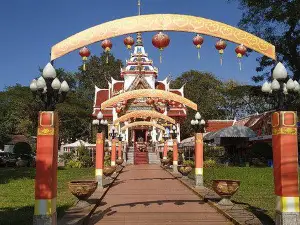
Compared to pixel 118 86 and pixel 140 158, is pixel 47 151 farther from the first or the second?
pixel 118 86

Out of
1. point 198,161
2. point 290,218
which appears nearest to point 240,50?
point 290,218

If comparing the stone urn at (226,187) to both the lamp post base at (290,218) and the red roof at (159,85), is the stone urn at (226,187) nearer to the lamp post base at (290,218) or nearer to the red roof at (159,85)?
the lamp post base at (290,218)

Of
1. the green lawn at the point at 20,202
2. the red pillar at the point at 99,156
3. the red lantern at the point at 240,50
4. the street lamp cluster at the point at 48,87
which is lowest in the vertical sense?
the green lawn at the point at 20,202

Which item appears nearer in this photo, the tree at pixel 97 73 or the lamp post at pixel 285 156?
the lamp post at pixel 285 156

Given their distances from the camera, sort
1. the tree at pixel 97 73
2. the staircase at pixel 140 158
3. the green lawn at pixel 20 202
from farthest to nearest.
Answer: the tree at pixel 97 73, the staircase at pixel 140 158, the green lawn at pixel 20 202

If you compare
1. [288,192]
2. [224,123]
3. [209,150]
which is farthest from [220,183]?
[224,123]

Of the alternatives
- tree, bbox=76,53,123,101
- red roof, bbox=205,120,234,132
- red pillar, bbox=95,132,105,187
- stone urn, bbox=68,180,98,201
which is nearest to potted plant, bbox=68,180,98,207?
stone urn, bbox=68,180,98,201

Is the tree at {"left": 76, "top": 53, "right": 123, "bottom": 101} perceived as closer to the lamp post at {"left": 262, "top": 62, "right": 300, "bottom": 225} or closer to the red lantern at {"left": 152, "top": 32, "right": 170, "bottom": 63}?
the red lantern at {"left": 152, "top": 32, "right": 170, "bottom": 63}

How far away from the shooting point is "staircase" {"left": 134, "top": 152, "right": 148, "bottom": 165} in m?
34.0

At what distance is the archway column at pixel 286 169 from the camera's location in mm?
7020

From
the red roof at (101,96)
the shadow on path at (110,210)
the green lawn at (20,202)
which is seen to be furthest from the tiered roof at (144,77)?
the shadow on path at (110,210)

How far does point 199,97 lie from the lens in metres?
51.8

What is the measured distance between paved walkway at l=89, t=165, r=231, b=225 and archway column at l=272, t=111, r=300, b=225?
1751mm

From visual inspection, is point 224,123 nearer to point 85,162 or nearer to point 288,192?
point 85,162
